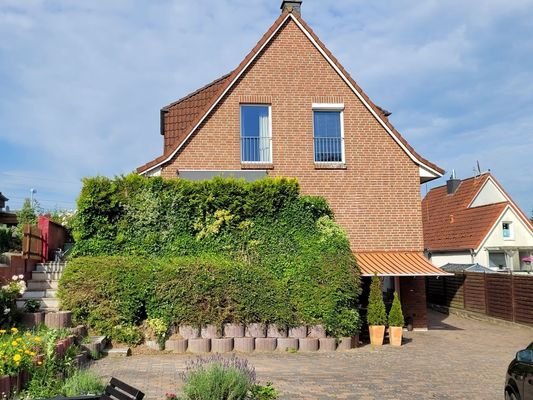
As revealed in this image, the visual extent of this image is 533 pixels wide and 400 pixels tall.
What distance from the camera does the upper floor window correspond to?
1930 cm

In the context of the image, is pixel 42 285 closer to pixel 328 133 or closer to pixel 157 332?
pixel 157 332

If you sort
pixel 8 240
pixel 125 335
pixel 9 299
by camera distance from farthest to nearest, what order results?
pixel 8 240 < pixel 125 335 < pixel 9 299

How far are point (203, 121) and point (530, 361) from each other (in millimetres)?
14245

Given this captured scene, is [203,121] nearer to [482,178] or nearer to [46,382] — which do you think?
[46,382]

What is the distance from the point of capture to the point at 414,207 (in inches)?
771

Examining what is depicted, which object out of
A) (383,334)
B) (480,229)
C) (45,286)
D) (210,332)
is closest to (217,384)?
(210,332)

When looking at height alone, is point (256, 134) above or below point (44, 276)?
above

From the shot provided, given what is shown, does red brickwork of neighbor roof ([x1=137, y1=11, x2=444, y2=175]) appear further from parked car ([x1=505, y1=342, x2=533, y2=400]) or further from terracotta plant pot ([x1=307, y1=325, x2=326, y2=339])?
parked car ([x1=505, y1=342, x2=533, y2=400])

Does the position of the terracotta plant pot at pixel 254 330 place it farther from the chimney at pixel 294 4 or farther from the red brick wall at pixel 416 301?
the chimney at pixel 294 4

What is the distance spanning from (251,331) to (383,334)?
4233 mm

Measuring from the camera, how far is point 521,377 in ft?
23.2

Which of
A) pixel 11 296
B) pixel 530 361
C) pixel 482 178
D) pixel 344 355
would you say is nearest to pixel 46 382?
pixel 11 296

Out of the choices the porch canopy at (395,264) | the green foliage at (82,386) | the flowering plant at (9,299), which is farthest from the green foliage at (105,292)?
the porch canopy at (395,264)

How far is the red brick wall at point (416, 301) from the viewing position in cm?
1948
